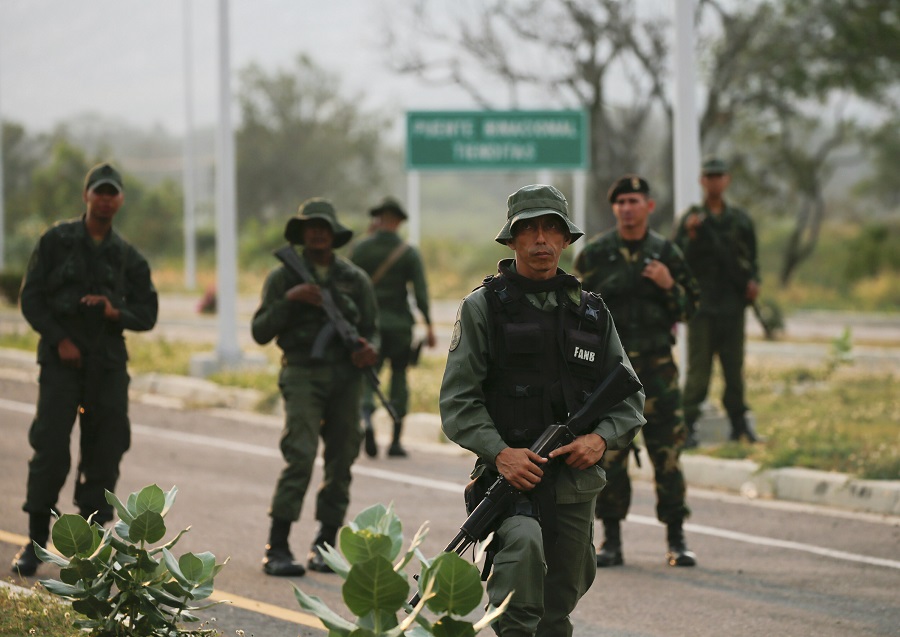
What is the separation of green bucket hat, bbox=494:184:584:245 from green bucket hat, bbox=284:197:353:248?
2.72m

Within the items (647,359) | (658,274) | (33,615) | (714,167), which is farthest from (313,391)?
(714,167)

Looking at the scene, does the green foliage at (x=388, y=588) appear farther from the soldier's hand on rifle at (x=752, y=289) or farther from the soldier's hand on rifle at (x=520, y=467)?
the soldier's hand on rifle at (x=752, y=289)

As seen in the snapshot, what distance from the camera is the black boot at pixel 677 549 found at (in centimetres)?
732

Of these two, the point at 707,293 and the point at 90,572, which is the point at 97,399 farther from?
the point at 707,293

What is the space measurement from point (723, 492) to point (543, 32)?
22.8 metres

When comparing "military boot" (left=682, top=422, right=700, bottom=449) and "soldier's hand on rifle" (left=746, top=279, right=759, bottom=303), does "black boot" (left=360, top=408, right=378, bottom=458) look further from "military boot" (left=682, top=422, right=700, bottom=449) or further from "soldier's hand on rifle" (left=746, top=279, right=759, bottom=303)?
"soldier's hand on rifle" (left=746, top=279, right=759, bottom=303)

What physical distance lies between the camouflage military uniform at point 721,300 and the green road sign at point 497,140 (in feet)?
31.0

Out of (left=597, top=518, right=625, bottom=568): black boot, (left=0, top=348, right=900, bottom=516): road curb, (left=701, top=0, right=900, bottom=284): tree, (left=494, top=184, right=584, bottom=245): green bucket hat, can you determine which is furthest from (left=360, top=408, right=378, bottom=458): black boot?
(left=701, top=0, right=900, bottom=284): tree

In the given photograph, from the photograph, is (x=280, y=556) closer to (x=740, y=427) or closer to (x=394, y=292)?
(x=394, y=292)

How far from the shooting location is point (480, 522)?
176 inches

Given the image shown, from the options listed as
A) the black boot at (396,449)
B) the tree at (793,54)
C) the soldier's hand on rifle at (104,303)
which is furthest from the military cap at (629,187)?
the tree at (793,54)

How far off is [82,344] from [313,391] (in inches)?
47.3

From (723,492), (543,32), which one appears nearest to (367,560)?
(723,492)

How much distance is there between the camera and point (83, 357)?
6.90 meters
